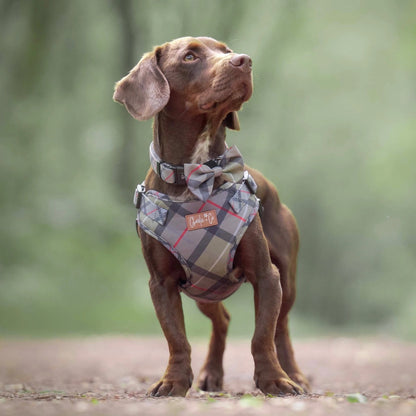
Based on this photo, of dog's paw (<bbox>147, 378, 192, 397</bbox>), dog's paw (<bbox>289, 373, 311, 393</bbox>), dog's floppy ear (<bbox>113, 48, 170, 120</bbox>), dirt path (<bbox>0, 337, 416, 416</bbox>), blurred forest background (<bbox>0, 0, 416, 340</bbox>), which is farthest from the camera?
blurred forest background (<bbox>0, 0, 416, 340</bbox>)

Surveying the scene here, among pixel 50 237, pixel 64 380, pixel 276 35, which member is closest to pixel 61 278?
pixel 50 237

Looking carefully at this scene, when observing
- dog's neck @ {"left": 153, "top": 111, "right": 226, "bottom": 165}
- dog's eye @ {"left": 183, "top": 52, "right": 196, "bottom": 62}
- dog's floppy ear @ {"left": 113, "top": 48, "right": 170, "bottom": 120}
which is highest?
dog's eye @ {"left": 183, "top": 52, "right": 196, "bottom": 62}

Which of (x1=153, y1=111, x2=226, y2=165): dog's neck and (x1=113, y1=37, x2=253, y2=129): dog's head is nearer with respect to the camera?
(x1=113, y1=37, x2=253, y2=129): dog's head

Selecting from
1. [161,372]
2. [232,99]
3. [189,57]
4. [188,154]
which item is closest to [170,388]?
[188,154]

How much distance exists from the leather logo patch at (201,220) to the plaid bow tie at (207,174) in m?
0.10

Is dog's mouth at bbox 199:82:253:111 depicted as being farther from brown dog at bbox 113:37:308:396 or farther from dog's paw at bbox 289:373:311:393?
dog's paw at bbox 289:373:311:393

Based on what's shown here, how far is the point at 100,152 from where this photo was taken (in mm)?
16766

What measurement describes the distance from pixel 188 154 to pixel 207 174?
219 millimetres

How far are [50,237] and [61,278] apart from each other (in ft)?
3.12

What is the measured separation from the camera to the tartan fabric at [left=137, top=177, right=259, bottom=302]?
4.44 metres

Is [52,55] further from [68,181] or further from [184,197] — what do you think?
[184,197]

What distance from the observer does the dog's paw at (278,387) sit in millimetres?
4286

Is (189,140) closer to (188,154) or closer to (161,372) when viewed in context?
(188,154)

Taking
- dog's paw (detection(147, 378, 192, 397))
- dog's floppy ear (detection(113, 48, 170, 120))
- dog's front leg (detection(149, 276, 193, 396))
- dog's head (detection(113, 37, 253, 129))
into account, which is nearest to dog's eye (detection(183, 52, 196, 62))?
dog's head (detection(113, 37, 253, 129))
